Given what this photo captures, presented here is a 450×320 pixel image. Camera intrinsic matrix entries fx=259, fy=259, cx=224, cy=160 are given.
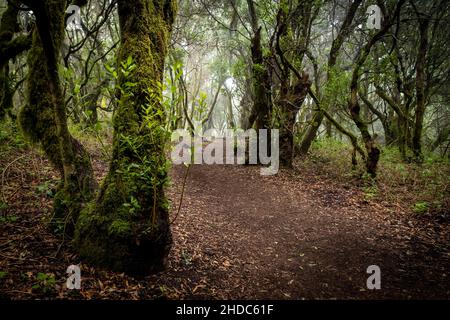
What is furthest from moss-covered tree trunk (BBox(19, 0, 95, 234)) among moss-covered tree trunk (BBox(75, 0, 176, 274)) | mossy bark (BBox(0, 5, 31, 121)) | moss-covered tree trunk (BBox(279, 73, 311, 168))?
moss-covered tree trunk (BBox(279, 73, 311, 168))

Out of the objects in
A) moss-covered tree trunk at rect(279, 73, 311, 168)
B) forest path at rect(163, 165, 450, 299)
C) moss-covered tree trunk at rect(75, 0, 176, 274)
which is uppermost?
moss-covered tree trunk at rect(279, 73, 311, 168)

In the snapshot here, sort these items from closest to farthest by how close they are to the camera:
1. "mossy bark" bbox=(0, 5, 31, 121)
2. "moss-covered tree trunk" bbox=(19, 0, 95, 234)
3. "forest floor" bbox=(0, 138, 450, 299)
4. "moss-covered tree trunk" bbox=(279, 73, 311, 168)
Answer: "forest floor" bbox=(0, 138, 450, 299)
"moss-covered tree trunk" bbox=(19, 0, 95, 234)
"mossy bark" bbox=(0, 5, 31, 121)
"moss-covered tree trunk" bbox=(279, 73, 311, 168)

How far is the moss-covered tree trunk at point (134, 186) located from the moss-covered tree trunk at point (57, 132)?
428 mm

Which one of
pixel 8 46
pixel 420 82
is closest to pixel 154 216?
pixel 8 46

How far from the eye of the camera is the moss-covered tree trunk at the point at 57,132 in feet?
11.2

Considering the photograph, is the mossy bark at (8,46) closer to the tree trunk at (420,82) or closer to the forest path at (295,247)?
the forest path at (295,247)

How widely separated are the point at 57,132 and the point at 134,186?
1627 mm

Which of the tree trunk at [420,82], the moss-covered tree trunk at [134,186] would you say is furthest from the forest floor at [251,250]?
the tree trunk at [420,82]

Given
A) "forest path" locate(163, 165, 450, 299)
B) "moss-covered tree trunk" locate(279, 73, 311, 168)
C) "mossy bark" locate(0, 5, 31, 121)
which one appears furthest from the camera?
"moss-covered tree trunk" locate(279, 73, 311, 168)

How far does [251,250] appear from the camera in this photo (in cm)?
425

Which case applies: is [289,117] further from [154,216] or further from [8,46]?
[8,46]

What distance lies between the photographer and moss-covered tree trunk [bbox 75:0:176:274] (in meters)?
2.92

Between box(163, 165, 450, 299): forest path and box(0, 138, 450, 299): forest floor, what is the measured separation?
0.02 meters

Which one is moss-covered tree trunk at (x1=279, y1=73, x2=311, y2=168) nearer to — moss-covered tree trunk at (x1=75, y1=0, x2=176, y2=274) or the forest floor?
the forest floor
